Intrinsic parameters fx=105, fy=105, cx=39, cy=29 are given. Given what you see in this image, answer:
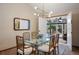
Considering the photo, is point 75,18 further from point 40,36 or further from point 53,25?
point 40,36

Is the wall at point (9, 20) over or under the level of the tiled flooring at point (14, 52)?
over

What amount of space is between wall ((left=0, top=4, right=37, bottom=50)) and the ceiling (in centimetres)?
17

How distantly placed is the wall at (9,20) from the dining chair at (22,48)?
0.24ft

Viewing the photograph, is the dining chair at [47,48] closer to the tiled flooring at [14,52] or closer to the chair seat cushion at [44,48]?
the chair seat cushion at [44,48]

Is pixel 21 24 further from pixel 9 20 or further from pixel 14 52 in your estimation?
pixel 14 52

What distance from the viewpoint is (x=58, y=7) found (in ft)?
6.03

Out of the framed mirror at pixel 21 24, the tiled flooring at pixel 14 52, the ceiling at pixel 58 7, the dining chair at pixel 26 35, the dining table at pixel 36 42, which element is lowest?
the tiled flooring at pixel 14 52

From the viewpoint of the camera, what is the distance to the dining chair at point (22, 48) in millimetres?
1853

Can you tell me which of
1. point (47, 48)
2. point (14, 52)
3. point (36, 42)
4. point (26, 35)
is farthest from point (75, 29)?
point (14, 52)

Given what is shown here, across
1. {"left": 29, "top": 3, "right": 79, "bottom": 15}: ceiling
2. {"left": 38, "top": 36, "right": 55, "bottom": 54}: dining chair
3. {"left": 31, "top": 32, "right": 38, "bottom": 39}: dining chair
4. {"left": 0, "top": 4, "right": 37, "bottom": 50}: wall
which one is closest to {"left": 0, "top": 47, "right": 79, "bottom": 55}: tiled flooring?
{"left": 0, "top": 4, "right": 37, "bottom": 50}: wall

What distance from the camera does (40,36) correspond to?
1.85 m

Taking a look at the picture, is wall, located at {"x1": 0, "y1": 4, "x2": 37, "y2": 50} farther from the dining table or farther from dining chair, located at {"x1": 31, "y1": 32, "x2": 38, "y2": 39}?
the dining table

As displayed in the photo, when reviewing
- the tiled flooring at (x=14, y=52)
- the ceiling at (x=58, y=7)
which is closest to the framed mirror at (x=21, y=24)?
the ceiling at (x=58, y=7)

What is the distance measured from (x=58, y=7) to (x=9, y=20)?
35.0 inches
